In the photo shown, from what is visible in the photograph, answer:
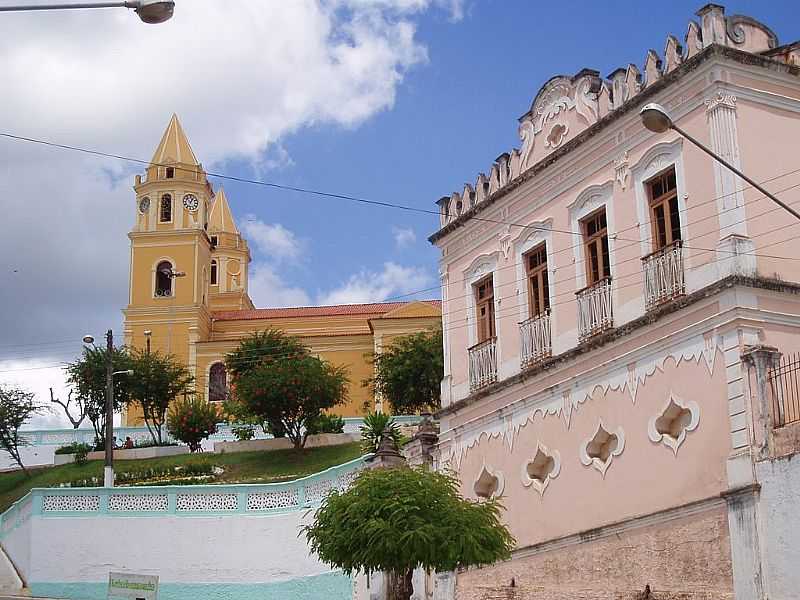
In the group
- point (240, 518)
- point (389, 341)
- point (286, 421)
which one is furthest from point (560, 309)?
point (389, 341)

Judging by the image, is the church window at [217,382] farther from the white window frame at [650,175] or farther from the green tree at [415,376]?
the white window frame at [650,175]

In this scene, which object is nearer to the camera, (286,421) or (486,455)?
(486,455)

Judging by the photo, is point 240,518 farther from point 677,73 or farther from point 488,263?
point 677,73

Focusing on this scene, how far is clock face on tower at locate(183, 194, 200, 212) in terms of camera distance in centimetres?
6631

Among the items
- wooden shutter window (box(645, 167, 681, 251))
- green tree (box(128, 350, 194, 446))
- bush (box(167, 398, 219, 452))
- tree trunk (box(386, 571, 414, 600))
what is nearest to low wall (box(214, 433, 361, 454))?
bush (box(167, 398, 219, 452))

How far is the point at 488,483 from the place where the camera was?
70.2 ft

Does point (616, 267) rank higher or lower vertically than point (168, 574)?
higher

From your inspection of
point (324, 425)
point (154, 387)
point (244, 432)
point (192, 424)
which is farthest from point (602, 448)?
point (154, 387)

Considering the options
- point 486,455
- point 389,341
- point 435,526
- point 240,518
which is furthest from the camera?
point 389,341

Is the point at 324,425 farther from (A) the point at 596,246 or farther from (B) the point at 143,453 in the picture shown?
(A) the point at 596,246

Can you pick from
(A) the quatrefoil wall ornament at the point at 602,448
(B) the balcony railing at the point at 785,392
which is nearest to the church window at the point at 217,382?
(A) the quatrefoil wall ornament at the point at 602,448

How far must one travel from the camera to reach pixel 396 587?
18781 mm

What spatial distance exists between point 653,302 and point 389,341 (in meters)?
42.5

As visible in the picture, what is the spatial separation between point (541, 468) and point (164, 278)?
1916 inches
